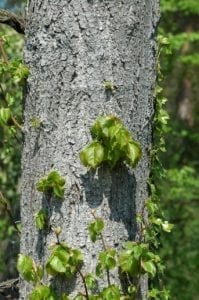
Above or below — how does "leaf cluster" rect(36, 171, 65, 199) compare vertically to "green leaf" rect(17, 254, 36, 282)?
above

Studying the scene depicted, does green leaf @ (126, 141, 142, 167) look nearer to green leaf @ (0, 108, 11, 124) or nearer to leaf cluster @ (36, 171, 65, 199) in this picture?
leaf cluster @ (36, 171, 65, 199)

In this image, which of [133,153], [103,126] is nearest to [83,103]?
[103,126]

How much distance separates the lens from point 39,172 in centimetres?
295

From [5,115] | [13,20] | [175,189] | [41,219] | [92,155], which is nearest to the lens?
[92,155]

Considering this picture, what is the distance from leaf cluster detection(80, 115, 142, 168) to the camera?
2.78m

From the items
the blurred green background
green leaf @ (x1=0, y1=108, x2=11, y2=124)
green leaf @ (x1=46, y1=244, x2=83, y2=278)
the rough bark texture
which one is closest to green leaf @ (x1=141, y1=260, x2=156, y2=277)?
the rough bark texture

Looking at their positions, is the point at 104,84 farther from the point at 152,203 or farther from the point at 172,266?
the point at 172,266

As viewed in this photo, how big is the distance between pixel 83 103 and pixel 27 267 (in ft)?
2.18

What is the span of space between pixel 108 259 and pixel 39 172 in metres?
0.44

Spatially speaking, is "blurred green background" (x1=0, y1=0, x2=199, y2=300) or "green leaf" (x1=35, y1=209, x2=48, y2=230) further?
"blurred green background" (x1=0, y1=0, x2=199, y2=300)

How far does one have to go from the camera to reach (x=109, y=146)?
2.80m

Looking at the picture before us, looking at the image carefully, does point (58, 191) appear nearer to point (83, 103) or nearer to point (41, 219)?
point (41, 219)

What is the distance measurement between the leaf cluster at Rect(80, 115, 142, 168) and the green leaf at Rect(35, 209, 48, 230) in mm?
271

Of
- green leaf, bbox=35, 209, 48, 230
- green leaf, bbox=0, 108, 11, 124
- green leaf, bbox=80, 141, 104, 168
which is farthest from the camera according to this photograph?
green leaf, bbox=0, 108, 11, 124
